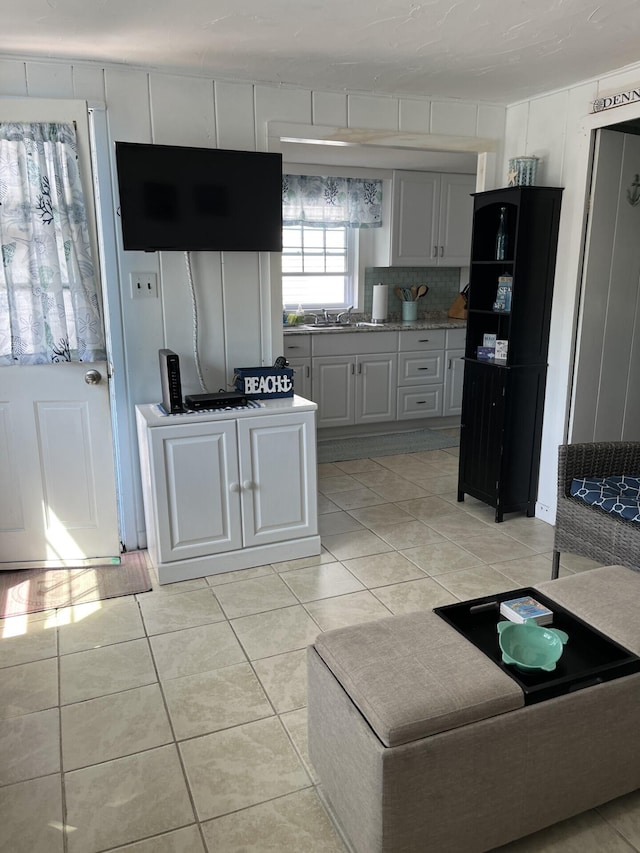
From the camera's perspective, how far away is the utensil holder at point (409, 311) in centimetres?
586

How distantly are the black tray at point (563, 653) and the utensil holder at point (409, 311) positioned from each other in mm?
4139

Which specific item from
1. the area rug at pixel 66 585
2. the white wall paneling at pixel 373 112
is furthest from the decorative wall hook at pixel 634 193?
the area rug at pixel 66 585

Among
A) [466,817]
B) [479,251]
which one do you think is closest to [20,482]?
[466,817]

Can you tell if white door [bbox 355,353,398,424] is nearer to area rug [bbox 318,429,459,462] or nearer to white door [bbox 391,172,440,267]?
area rug [bbox 318,429,459,462]

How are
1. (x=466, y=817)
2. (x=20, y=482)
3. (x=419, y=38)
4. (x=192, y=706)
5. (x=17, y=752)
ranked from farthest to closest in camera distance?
(x=20, y=482)
(x=419, y=38)
(x=192, y=706)
(x=17, y=752)
(x=466, y=817)

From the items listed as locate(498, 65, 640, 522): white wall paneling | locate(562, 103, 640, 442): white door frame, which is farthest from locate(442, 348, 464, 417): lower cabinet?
locate(562, 103, 640, 442): white door frame

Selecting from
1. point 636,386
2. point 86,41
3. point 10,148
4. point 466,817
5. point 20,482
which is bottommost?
point 466,817

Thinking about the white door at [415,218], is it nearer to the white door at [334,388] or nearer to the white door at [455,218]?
the white door at [455,218]

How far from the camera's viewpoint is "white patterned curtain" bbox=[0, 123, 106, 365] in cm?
279

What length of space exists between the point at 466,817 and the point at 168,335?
2.47 m

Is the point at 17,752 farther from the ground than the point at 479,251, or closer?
closer

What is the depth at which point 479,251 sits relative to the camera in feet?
12.2

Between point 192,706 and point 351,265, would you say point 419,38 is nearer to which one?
point 192,706

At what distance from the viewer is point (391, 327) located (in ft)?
17.7
